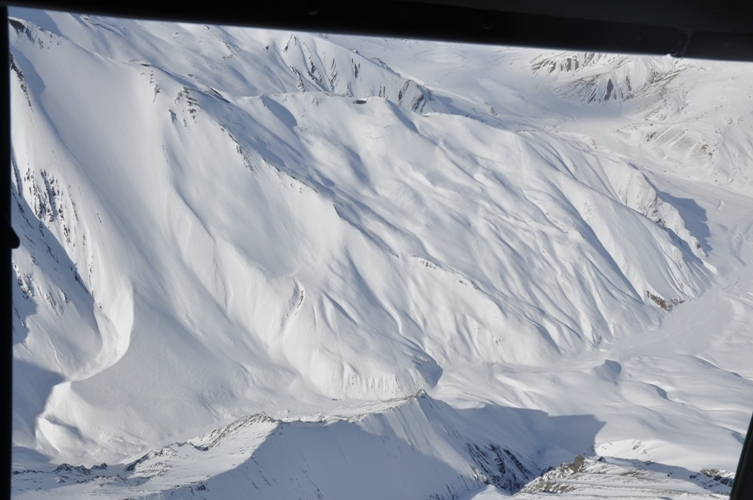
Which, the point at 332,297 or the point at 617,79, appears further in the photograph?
the point at 617,79

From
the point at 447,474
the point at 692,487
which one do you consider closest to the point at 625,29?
the point at 692,487

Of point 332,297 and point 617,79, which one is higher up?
point 617,79

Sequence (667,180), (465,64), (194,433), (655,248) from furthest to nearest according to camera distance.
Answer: (465,64), (667,180), (655,248), (194,433)

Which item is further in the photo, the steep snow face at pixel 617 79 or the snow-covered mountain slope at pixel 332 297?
the steep snow face at pixel 617 79

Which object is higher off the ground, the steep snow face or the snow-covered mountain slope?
the steep snow face

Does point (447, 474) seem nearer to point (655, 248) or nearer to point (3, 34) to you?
point (3, 34)

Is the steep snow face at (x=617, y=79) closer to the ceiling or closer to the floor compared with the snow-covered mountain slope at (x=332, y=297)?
closer to the ceiling

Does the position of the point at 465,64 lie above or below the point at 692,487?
above

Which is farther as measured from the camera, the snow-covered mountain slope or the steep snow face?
the steep snow face
